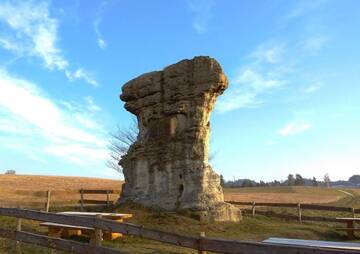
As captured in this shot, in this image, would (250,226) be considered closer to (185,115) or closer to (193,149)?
(193,149)

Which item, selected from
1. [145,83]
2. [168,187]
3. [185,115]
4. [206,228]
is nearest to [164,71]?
[145,83]

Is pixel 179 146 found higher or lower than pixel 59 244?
higher

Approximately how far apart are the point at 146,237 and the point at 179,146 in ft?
37.1

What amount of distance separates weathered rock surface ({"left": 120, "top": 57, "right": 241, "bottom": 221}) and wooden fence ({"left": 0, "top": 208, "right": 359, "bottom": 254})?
912 centimetres

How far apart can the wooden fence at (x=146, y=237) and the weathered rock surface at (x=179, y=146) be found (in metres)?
9.12

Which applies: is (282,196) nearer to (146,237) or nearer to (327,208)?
(327,208)

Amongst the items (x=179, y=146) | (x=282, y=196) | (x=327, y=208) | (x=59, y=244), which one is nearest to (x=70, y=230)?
(x=59, y=244)

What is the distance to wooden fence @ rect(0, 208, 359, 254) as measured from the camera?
618cm

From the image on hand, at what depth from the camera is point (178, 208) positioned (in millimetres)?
18172

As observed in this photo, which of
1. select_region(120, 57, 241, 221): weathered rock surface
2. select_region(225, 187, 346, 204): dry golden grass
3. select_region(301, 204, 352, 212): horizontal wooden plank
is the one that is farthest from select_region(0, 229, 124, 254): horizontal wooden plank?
select_region(225, 187, 346, 204): dry golden grass

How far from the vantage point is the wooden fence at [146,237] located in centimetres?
618

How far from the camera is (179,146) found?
19.0 m

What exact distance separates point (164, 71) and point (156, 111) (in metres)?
1.91

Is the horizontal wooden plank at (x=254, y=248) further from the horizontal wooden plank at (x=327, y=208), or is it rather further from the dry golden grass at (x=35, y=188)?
the dry golden grass at (x=35, y=188)
